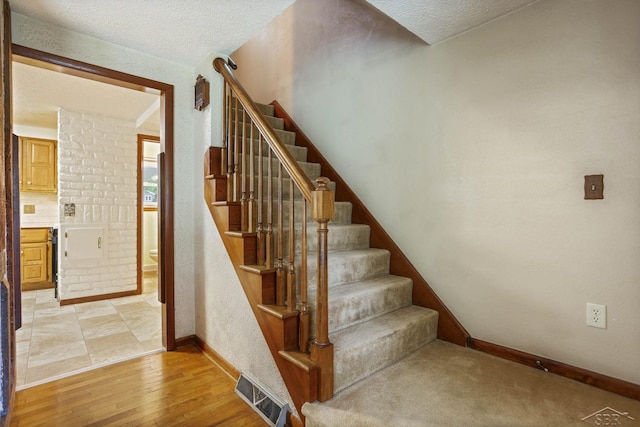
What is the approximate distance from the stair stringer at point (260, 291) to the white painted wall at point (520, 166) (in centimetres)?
113

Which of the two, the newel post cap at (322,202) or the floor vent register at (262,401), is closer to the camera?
the newel post cap at (322,202)

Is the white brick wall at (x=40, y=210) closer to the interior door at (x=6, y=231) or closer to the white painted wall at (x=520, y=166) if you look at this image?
the interior door at (x=6, y=231)

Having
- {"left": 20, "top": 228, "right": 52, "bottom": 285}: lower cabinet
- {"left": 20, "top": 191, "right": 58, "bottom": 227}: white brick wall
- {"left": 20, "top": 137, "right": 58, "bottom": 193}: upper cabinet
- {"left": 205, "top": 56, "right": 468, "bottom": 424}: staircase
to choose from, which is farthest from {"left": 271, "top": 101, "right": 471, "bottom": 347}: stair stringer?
{"left": 20, "top": 191, "right": 58, "bottom": 227}: white brick wall

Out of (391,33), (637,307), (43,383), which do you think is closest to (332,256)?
(637,307)

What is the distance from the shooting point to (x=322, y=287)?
58.5 inches

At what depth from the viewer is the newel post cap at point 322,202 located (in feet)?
4.82

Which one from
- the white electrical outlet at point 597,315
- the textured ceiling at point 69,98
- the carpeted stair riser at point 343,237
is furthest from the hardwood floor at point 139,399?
the textured ceiling at point 69,98

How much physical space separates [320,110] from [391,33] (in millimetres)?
942

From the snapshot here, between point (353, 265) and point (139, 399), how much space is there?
4.89ft

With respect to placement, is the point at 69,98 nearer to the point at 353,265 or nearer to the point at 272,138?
the point at 272,138

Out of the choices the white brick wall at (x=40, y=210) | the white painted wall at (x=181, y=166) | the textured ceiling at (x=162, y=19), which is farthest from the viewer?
the white brick wall at (x=40, y=210)

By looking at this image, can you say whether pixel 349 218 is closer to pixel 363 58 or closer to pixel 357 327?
pixel 357 327

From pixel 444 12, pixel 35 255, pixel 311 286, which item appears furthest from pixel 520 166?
pixel 35 255

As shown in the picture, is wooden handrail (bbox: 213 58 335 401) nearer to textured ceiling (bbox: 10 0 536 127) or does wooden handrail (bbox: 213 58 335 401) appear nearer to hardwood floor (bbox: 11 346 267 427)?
textured ceiling (bbox: 10 0 536 127)
